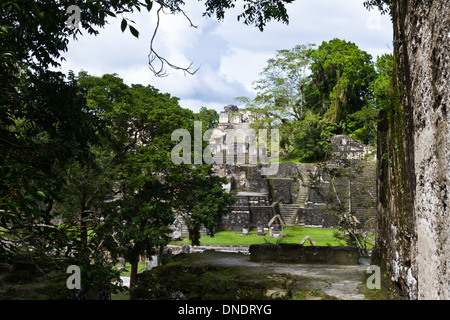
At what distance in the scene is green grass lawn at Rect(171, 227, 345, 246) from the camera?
51.4 feet


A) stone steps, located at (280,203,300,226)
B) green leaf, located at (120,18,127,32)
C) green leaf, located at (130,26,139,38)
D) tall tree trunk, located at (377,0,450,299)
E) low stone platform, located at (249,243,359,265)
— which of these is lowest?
stone steps, located at (280,203,300,226)

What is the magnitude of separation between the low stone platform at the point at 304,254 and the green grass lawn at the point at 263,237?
8697mm

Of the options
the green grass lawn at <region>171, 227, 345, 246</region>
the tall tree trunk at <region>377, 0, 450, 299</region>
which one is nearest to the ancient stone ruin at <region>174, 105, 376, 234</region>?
the green grass lawn at <region>171, 227, 345, 246</region>

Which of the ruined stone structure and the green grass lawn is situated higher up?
the ruined stone structure

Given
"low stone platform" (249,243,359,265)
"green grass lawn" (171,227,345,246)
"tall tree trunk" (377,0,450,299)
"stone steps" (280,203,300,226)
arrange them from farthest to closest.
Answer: "stone steps" (280,203,300,226) → "green grass lawn" (171,227,345,246) → "low stone platform" (249,243,359,265) → "tall tree trunk" (377,0,450,299)

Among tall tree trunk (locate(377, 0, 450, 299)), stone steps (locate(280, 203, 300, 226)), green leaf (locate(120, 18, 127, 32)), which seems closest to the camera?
tall tree trunk (locate(377, 0, 450, 299))

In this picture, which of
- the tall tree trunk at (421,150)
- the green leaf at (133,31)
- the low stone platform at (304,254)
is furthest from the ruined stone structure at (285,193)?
the green leaf at (133,31)

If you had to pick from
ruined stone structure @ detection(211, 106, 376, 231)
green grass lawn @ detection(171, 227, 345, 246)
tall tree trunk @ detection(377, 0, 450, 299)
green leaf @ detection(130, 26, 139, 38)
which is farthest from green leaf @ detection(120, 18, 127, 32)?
ruined stone structure @ detection(211, 106, 376, 231)

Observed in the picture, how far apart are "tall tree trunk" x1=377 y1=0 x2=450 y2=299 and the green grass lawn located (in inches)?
467

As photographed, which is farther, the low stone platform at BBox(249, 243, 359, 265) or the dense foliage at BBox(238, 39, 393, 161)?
the dense foliage at BBox(238, 39, 393, 161)

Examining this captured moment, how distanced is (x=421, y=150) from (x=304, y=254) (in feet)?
13.4

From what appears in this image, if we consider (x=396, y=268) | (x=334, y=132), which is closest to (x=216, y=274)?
(x=396, y=268)

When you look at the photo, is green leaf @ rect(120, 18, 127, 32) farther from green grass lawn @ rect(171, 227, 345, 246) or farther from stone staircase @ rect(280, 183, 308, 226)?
stone staircase @ rect(280, 183, 308, 226)

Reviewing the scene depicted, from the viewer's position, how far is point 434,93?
2.07 meters
